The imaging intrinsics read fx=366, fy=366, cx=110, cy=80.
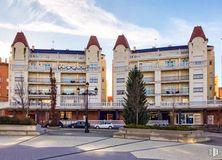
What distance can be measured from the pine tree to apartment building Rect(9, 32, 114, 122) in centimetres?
3639

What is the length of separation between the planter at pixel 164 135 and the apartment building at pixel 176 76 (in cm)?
3981

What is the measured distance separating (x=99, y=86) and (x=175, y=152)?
58934 millimetres

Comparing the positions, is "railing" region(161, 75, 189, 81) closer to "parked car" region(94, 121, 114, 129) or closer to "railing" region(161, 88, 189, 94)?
"railing" region(161, 88, 189, 94)

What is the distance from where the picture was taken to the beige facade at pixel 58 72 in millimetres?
75688

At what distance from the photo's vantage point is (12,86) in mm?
74875

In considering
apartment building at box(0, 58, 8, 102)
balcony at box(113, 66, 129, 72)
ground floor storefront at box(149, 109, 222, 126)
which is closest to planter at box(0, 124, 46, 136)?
ground floor storefront at box(149, 109, 222, 126)

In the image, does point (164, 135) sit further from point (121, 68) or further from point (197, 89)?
point (121, 68)

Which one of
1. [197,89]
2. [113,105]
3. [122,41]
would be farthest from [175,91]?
[122,41]

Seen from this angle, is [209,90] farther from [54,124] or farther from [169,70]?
[54,124]

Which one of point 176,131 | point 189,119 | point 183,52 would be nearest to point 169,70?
point 183,52

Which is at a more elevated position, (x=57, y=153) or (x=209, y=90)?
(x=209, y=90)

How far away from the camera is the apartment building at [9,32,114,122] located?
75.1m

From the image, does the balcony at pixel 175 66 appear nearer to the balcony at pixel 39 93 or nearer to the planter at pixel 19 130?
the balcony at pixel 39 93

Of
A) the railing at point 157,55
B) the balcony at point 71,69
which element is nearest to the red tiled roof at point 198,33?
the railing at point 157,55
